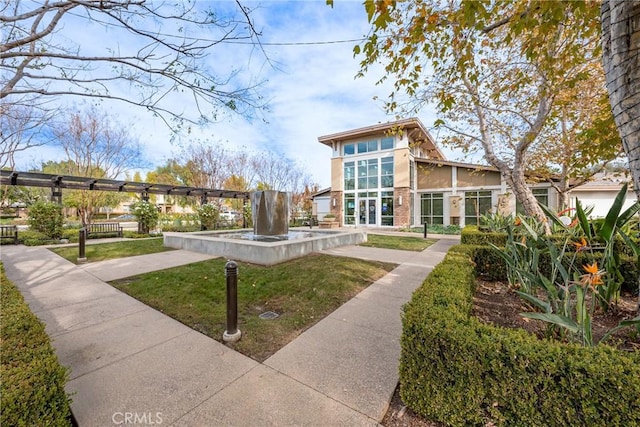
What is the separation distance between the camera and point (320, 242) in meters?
9.05

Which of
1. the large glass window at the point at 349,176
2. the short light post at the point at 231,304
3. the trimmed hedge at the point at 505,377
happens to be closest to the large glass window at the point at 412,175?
the large glass window at the point at 349,176

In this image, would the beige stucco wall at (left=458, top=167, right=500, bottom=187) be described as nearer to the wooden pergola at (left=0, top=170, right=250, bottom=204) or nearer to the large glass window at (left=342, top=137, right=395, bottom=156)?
the large glass window at (left=342, top=137, right=395, bottom=156)

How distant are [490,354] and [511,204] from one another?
2085 centimetres

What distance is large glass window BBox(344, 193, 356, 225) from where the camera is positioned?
22641 mm

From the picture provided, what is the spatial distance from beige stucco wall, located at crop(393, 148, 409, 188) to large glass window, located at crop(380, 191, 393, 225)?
116 centimetres

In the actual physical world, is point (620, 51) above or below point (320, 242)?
above

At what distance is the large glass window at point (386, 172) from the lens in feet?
67.6

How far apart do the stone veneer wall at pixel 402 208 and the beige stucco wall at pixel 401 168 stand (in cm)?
50

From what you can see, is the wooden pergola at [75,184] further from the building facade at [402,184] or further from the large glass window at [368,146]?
the large glass window at [368,146]

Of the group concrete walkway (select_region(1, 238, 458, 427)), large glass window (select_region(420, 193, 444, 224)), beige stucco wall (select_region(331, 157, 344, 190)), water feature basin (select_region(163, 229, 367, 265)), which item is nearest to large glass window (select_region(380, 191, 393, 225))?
large glass window (select_region(420, 193, 444, 224))

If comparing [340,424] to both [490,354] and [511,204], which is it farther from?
[511,204]

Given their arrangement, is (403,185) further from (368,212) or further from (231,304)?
(231,304)

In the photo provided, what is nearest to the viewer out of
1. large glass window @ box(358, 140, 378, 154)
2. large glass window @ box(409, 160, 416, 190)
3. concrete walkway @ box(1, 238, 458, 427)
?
concrete walkway @ box(1, 238, 458, 427)

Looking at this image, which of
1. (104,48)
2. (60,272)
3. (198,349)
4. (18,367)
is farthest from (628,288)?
(60,272)
